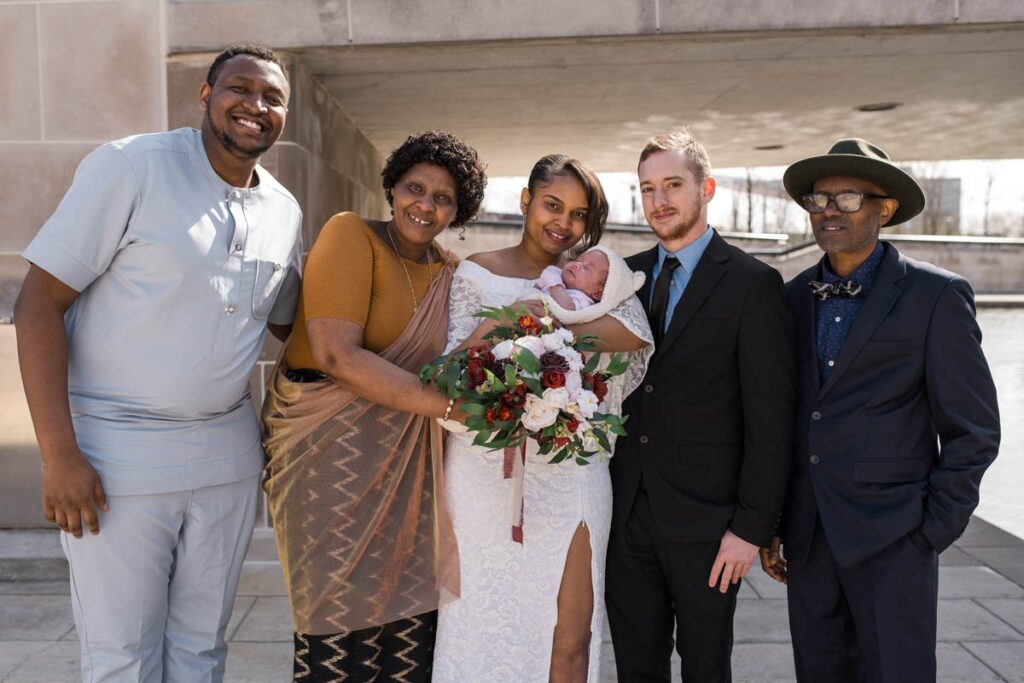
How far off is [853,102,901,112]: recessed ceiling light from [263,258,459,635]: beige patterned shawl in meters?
5.69

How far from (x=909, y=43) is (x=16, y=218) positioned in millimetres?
5468

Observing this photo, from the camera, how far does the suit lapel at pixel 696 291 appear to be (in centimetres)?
284

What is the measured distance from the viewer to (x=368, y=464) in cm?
280

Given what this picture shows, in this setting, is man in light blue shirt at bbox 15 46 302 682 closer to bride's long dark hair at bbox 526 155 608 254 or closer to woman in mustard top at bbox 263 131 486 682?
woman in mustard top at bbox 263 131 486 682

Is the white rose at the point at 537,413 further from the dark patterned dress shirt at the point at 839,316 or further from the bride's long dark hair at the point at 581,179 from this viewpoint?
the dark patterned dress shirt at the point at 839,316

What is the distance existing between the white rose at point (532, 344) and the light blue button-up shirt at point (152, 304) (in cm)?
89

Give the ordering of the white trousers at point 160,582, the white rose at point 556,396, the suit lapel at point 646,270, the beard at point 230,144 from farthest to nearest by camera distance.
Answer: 1. the suit lapel at point 646,270
2. the beard at point 230,144
3. the white trousers at point 160,582
4. the white rose at point 556,396

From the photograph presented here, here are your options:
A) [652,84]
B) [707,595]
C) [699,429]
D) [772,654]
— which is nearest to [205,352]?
[699,429]

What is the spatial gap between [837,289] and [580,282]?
2.94 feet

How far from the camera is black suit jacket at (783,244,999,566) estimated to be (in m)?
2.69

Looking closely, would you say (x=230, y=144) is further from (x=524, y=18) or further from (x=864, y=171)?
(x=524, y=18)

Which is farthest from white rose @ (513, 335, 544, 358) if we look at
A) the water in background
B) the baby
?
the water in background

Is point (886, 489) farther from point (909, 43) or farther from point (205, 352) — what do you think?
point (909, 43)

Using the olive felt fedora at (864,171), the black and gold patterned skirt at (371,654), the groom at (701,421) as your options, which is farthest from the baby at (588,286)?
the black and gold patterned skirt at (371,654)
